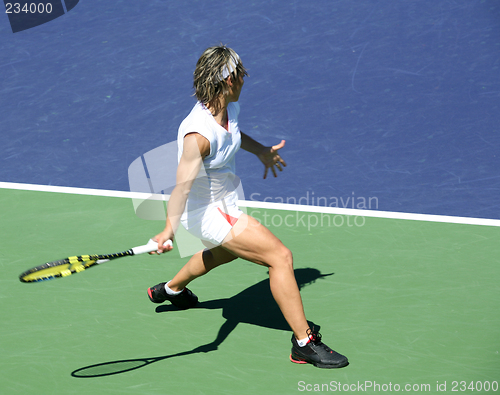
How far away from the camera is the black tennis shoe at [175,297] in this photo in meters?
5.12

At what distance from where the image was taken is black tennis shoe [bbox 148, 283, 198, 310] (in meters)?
5.12

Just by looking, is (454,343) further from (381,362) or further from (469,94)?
(469,94)

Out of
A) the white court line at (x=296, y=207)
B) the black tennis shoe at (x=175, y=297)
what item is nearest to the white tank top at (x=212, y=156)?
the black tennis shoe at (x=175, y=297)

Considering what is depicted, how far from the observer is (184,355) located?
176 inches

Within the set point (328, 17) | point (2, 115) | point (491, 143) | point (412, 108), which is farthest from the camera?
point (328, 17)

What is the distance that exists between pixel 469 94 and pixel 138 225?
4.77 metres

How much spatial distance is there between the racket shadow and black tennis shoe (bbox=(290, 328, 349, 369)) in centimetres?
52

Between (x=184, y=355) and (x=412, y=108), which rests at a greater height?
(x=412, y=108)

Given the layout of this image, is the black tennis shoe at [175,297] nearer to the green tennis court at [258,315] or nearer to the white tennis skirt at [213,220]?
the green tennis court at [258,315]

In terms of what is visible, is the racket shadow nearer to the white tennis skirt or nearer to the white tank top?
the white tennis skirt

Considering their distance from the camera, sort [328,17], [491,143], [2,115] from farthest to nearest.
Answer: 1. [328,17]
2. [2,115]
3. [491,143]

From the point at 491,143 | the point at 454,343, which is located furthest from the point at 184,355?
the point at 491,143

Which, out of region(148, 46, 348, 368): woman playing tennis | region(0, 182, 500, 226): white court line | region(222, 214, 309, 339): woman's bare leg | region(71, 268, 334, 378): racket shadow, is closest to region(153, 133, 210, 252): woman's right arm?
region(148, 46, 348, 368): woman playing tennis

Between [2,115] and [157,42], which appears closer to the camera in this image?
[2,115]
